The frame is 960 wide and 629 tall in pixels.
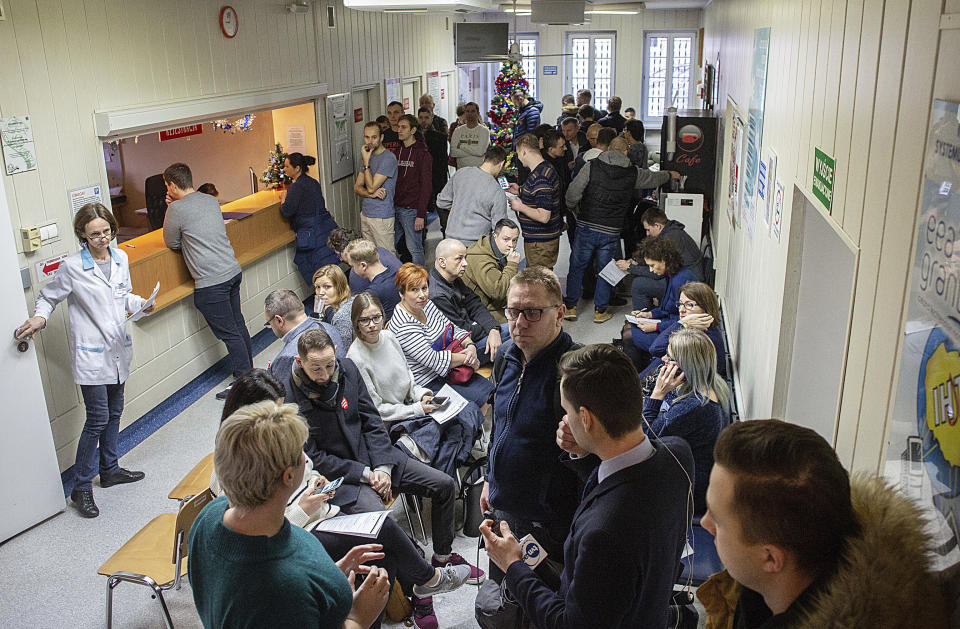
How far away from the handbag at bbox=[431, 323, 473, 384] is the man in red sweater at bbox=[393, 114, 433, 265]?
4023 millimetres

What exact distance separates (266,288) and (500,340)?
3476 millimetres

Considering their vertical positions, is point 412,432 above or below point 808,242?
below

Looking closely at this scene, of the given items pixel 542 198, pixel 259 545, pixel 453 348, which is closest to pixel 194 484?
pixel 453 348

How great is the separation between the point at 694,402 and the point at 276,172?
627 cm

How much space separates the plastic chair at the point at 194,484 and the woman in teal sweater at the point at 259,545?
1.79m

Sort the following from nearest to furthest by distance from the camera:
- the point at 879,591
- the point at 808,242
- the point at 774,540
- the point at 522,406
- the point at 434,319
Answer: the point at 879,591, the point at 774,540, the point at 522,406, the point at 808,242, the point at 434,319

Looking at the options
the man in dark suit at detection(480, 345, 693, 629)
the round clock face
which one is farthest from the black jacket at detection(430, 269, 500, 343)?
the man in dark suit at detection(480, 345, 693, 629)

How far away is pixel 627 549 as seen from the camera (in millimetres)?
1942

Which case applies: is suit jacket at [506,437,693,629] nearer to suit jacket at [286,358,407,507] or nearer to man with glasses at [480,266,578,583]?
man with glasses at [480,266,578,583]

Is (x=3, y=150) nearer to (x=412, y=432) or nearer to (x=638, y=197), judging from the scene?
(x=412, y=432)

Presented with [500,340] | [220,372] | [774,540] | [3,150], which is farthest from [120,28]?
[774,540]

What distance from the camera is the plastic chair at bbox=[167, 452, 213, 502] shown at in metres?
3.71

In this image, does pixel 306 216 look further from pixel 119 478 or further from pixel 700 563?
pixel 700 563

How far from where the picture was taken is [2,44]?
4500 mm
